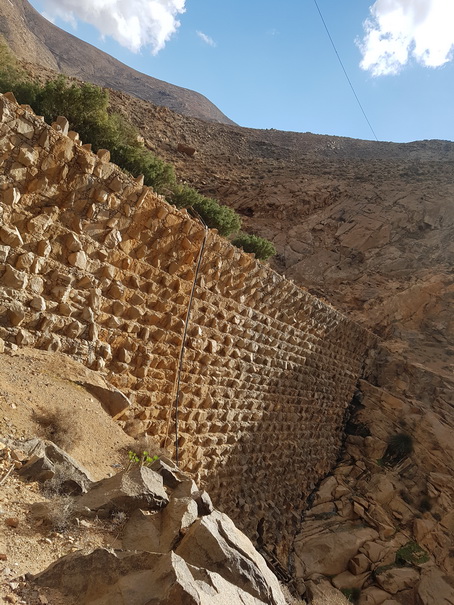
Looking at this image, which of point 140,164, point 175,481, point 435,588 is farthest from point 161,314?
point 140,164

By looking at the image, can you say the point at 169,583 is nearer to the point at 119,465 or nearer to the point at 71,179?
the point at 119,465

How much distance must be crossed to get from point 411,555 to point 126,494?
865 centimetres

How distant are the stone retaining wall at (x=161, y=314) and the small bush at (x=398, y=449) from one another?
2433mm

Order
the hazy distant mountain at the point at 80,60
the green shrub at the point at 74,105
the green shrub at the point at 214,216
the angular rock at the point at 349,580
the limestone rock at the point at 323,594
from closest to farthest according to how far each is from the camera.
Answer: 1. the limestone rock at the point at 323,594
2. the angular rock at the point at 349,580
3. the green shrub at the point at 74,105
4. the green shrub at the point at 214,216
5. the hazy distant mountain at the point at 80,60

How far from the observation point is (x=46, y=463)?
132 inches

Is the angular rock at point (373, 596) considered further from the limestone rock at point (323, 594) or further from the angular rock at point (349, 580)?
the limestone rock at point (323, 594)

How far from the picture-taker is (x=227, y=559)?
2.96 m

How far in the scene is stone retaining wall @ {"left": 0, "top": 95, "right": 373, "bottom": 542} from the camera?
4.51 metres

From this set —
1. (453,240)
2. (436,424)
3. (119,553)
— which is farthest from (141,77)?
(119,553)

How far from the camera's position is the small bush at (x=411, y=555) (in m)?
9.29

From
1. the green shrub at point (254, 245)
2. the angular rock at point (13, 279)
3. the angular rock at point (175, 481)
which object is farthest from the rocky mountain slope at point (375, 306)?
the angular rock at point (13, 279)

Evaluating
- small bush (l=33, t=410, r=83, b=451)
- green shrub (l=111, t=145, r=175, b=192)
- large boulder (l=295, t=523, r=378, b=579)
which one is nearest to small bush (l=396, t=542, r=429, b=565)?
large boulder (l=295, t=523, r=378, b=579)

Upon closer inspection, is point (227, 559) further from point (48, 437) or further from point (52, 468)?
point (48, 437)

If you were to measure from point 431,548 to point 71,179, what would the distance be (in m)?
10.3
